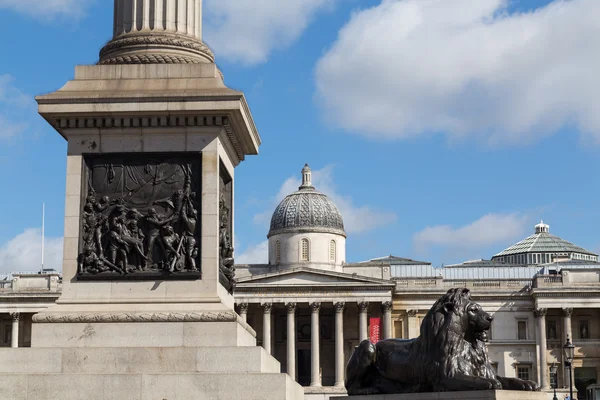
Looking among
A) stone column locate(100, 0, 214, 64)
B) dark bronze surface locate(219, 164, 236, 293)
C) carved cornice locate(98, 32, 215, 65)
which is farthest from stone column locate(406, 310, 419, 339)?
carved cornice locate(98, 32, 215, 65)

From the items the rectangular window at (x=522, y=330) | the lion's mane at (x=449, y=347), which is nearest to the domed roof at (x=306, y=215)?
the rectangular window at (x=522, y=330)

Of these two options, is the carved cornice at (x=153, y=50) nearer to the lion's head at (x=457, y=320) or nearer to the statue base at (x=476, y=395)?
the lion's head at (x=457, y=320)

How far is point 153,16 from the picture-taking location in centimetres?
2238

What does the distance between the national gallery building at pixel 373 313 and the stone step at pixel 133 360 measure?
281 ft

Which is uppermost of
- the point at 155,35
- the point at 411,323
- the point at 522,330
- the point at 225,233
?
the point at 411,323

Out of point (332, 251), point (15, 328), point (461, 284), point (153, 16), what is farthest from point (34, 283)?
point (153, 16)

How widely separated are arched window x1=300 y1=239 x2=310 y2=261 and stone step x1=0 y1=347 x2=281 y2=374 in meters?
95.9

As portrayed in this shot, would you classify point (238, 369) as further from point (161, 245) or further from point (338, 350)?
point (338, 350)

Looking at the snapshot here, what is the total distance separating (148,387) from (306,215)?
323ft

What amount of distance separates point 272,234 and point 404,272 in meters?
13.6

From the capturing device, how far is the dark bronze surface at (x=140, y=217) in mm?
20844

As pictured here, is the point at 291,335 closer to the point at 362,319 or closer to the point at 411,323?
the point at 362,319

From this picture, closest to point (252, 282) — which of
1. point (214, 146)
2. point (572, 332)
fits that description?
point (572, 332)

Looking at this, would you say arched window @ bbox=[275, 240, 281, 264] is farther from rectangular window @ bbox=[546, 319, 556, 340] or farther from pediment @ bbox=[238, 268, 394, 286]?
rectangular window @ bbox=[546, 319, 556, 340]
